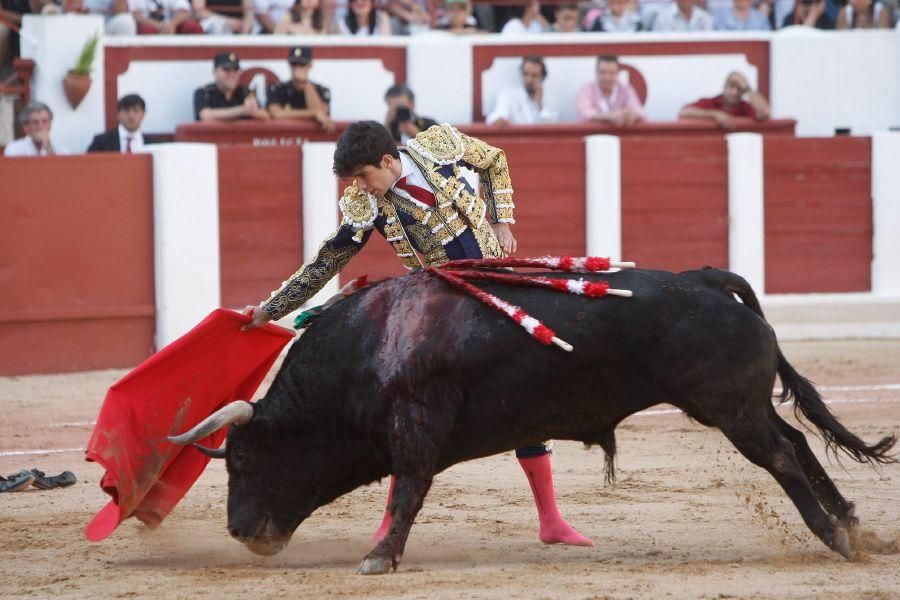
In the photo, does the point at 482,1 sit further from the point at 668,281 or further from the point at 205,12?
the point at 668,281

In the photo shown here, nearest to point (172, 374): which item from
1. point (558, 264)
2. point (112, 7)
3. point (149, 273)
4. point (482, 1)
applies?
point (558, 264)

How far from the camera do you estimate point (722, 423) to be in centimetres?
375

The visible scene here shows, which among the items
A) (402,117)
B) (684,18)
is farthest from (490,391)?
(684,18)

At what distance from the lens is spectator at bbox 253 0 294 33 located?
9891 millimetres

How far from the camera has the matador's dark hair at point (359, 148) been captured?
3.92m

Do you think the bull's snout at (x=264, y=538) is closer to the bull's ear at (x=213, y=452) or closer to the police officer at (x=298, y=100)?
the bull's ear at (x=213, y=452)

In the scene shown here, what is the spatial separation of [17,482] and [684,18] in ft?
22.8

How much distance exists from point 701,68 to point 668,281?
6.88m

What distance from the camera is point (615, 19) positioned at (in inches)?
411

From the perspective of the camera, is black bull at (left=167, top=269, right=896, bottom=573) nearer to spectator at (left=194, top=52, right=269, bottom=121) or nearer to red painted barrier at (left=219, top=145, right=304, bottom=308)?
red painted barrier at (left=219, top=145, right=304, bottom=308)

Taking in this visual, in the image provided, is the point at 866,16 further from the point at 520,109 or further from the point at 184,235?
the point at 184,235

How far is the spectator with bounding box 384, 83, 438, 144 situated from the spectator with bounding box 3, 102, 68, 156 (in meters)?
1.87

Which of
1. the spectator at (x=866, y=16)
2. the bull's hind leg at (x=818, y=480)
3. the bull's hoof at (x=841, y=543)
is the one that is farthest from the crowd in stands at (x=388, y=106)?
the bull's hoof at (x=841, y=543)

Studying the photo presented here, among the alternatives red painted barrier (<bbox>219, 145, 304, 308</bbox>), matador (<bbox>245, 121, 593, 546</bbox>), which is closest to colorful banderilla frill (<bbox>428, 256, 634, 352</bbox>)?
matador (<bbox>245, 121, 593, 546</bbox>)
